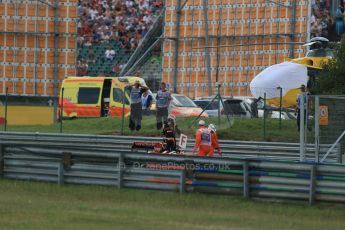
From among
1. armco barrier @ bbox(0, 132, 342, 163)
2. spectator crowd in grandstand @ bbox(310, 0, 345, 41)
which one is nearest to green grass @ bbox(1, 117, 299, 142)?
armco barrier @ bbox(0, 132, 342, 163)

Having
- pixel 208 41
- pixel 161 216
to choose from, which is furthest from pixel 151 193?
pixel 208 41

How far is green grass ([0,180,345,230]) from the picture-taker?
16.2 m

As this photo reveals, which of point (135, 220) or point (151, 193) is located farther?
point (151, 193)

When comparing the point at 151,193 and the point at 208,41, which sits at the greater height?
the point at 208,41

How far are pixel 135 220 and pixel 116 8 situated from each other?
3193 cm

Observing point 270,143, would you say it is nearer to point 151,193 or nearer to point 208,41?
point 151,193

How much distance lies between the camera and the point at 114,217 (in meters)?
16.9

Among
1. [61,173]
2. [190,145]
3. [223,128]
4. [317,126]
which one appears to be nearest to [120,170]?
[61,173]

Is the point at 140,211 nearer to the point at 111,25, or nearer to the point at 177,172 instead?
the point at 177,172

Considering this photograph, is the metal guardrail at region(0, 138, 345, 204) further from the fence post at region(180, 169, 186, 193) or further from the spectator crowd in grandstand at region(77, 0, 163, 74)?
the spectator crowd in grandstand at region(77, 0, 163, 74)

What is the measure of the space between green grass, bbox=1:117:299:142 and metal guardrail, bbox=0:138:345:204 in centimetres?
961

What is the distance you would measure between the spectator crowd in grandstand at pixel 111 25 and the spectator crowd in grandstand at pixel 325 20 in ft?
28.0

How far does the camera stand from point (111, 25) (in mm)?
47156

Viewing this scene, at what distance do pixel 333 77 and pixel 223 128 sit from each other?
12.3ft
